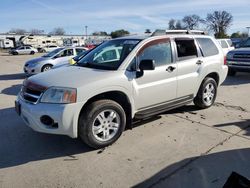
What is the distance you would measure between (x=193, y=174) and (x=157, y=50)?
242 cm

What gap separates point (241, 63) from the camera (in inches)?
A: 416

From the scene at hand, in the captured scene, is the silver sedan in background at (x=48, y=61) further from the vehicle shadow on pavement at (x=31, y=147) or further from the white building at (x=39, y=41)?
the white building at (x=39, y=41)

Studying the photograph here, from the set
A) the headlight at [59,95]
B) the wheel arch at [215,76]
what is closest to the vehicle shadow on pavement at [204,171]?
the headlight at [59,95]

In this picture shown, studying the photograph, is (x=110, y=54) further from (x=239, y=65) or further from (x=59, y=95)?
(x=239, y=65)

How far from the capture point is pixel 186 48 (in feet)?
18.0

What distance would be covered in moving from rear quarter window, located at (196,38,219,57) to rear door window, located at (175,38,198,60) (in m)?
0.27

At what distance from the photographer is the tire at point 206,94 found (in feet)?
19.5

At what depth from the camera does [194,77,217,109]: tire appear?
5949 millimetres

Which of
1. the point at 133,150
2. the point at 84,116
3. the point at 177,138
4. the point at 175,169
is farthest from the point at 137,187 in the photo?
the point at 177,138

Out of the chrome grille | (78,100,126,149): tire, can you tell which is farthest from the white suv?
the chrome grille

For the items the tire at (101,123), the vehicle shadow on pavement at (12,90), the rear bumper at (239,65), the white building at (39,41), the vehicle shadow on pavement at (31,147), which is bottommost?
the vehicle shadow on pavement at (31,147)

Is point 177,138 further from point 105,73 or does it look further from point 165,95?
point 105,73

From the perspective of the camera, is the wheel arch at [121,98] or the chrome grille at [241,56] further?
the chrome grille at [241,56]

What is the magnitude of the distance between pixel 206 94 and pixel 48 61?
880 centimetres
